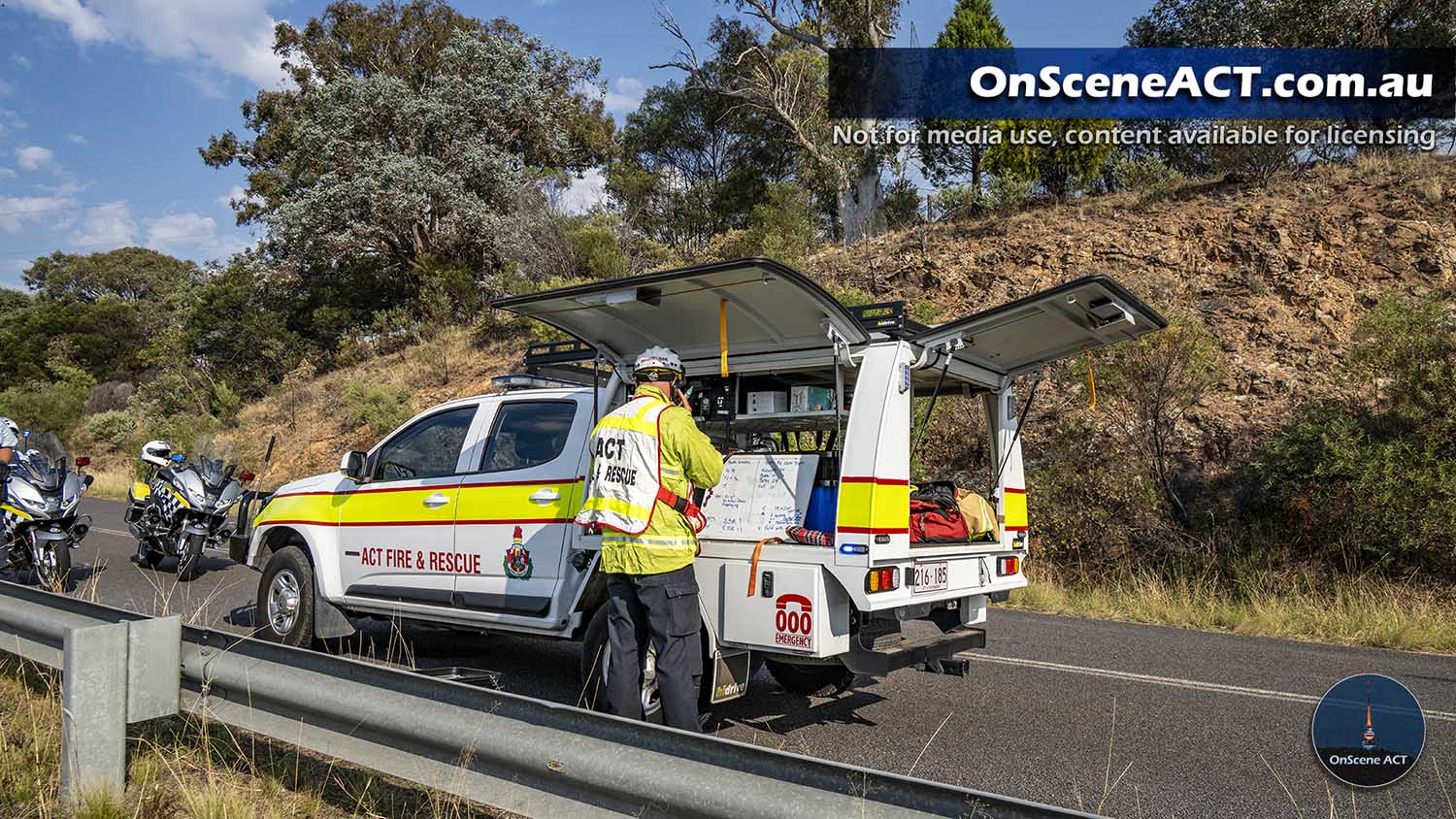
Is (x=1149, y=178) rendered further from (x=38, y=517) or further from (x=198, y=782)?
(x=198, y=782)

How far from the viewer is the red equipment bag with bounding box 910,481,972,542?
5883 millimetres

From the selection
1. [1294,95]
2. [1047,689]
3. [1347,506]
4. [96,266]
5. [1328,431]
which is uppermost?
[96,266]

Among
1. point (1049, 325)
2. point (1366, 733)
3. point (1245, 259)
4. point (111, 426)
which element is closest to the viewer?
point (1366, 733)

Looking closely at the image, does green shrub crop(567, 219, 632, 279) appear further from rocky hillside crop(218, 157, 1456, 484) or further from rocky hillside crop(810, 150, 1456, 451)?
rocky hillside crop(810, 150, 1456, 451)

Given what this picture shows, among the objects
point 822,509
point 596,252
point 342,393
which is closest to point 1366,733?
point 822,509

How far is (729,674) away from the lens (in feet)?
17.2

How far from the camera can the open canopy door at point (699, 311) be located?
504 cm

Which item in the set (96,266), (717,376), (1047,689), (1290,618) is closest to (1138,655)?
(1047,689)

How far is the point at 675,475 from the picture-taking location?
4934 mm

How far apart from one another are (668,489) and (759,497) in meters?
0.80

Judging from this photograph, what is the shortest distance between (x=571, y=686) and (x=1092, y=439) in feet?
28.7

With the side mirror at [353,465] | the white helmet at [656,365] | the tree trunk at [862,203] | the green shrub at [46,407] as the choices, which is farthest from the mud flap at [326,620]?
the green shrub at [46,407]

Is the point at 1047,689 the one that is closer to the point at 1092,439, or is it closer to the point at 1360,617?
the point at 1360,617

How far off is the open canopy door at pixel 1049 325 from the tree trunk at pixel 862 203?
65.4 ft
